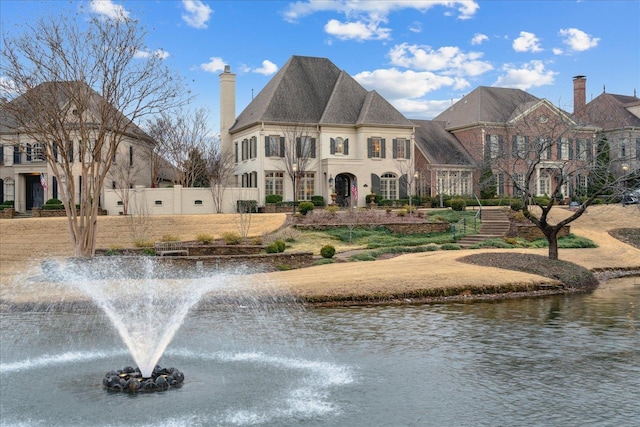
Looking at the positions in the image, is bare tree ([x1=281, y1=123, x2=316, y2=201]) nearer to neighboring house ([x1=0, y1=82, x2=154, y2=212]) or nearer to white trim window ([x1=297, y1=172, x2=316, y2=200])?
white trim window ([x1=297, y1=172, x2=316, y2=200])

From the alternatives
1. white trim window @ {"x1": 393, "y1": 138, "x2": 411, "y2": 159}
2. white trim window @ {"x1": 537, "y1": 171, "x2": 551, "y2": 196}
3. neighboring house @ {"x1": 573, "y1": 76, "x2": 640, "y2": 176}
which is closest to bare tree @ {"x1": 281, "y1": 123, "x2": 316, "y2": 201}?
white trim window @ {"x1": 393, "y1": 138, "x2": 411, "y2": 159}

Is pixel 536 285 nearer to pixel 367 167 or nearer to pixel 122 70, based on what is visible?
pixel 122 70

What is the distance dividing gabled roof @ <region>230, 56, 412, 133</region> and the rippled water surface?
31.0m

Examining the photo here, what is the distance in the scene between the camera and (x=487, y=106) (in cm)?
5453

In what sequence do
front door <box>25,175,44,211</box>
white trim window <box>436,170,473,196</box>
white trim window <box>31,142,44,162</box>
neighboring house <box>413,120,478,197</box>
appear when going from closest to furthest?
white trim window <box>31,142,44,162</box>
front door <box>25,175,44,211</box>
white trim window <box>436,170,473,196</box>
neighboring house <box>413,120,478,197</box>

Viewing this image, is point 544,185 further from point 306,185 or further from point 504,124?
point 306,185

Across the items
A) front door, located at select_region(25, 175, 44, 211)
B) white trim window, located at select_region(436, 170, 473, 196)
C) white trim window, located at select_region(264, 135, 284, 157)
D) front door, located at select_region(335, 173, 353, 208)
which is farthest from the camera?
white trim window, located at select_region(436, 170, 473, 196)

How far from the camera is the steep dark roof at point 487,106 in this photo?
53844 mm

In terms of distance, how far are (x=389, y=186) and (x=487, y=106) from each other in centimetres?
1330

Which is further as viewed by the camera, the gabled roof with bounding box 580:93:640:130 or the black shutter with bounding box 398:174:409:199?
the gabled roof with bounding box 580:93:640:130

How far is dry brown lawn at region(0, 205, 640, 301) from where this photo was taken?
19.6 meters

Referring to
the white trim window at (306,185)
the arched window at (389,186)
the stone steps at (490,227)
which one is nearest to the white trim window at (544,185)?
the arched window at (389,186)

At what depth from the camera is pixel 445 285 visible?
19719 millimetres

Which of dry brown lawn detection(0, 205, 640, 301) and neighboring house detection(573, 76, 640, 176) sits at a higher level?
neighboring house detection(573, 76, 640, 176)
